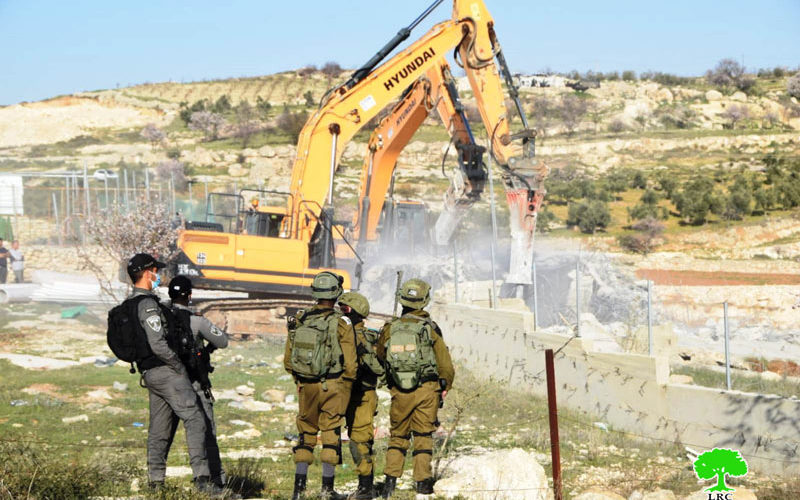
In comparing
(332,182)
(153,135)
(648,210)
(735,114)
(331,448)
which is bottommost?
(331,448)

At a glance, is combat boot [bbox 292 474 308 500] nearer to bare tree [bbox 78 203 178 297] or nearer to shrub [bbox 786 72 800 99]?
bare tree [bbox 78 203 178 297]

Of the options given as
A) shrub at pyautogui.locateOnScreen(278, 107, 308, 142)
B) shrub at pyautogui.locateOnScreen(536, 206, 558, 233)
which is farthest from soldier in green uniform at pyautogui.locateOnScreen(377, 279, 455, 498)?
shrub at pyautogui.locateOnScreen(278, 107, 308, 142)

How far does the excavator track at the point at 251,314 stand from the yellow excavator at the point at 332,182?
0.88 feet

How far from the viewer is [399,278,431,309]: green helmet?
24.0ft

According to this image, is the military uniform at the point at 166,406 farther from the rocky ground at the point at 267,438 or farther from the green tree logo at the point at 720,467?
the green tree logo at the point at 720,467

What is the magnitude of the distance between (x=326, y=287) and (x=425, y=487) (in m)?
1.79

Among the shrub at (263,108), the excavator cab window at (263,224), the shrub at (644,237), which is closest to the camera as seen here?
the excavator cab window at (263,224)

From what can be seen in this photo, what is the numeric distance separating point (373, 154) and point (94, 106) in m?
67.8

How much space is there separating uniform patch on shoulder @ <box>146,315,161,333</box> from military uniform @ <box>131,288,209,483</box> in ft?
0.08

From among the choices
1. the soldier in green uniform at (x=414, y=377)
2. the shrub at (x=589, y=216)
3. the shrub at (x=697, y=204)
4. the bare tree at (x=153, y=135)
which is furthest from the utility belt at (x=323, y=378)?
the bare tree at (x=153, y=135)

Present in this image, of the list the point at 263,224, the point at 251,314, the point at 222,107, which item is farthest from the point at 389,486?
the point at 222,107

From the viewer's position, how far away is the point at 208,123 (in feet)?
237

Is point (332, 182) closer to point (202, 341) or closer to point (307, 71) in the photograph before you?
point (202, 341)

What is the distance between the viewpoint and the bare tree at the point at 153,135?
66.3 metres
